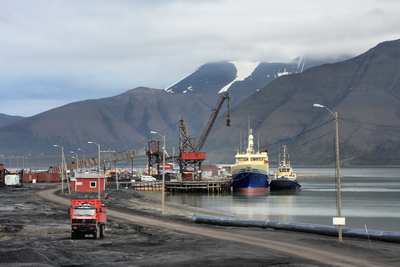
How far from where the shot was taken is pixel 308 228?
40219 mm

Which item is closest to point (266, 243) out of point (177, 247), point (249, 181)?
point (177, 247)

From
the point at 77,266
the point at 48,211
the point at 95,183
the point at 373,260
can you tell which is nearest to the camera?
the point at 77,266

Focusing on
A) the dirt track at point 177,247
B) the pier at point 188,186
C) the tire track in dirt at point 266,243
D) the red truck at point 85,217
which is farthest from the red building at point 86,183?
the red truck at point 85,217

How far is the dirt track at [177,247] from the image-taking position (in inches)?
1059

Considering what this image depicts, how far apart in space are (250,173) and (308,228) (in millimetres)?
88692

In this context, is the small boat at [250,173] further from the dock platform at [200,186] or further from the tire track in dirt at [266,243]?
the tire track in dirt at [266,243]

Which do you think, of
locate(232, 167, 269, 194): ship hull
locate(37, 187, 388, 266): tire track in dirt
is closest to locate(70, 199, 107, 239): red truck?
locate(37, 187, 388, 266): tire track in dirt

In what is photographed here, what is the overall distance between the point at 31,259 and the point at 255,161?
350ft

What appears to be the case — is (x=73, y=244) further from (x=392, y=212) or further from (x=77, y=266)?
(x=392, y=212)

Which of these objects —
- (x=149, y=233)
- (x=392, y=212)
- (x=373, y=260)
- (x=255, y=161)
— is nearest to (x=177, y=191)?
(x=255, y=161)

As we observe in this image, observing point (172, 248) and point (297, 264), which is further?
point (172, 248)

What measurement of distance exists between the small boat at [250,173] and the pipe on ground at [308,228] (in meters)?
80.7

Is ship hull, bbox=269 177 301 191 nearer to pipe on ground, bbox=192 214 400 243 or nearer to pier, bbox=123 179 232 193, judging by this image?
pier, bbox=123 179 232 193

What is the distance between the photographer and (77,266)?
25719 mm
